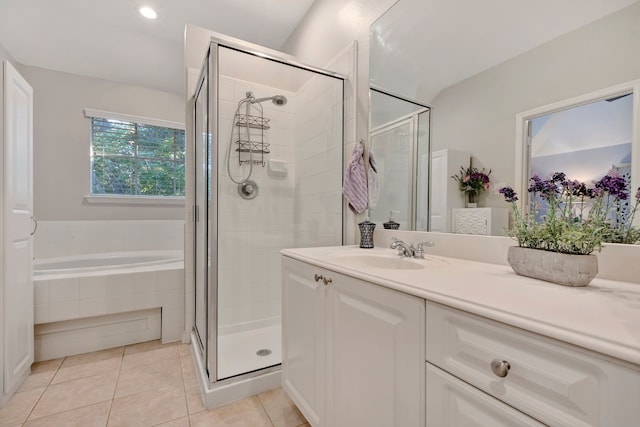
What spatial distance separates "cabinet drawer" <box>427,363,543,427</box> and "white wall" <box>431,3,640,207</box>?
0.74 metres

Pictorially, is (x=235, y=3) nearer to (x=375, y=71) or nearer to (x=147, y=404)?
(x=375, y=71)

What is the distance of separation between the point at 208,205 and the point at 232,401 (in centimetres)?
112

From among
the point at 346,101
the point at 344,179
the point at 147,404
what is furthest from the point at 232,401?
the point at 346,101

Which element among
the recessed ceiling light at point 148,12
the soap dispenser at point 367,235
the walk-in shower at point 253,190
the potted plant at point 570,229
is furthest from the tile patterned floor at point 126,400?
the recessed ceiling light at point 148,12

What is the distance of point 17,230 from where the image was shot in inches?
65.7

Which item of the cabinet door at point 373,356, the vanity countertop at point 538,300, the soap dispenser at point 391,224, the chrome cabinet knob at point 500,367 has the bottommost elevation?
the cabinet door at point 373,356

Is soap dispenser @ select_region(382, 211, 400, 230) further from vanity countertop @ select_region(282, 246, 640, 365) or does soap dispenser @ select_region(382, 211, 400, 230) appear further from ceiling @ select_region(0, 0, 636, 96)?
ceiling @ select_region(0, 0, 636, 96)

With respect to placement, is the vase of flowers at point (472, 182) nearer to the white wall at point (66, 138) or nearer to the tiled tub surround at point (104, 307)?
the tiled tub surround at point (104, 307)

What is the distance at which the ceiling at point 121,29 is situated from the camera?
91.9 inches

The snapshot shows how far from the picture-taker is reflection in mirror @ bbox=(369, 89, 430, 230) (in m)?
1.48

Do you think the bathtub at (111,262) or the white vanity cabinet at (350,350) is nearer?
the white vanity cabinet at (350,350)

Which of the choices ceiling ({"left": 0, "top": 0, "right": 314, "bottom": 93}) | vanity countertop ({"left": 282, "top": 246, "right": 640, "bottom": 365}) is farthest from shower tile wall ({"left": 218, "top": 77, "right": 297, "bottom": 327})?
vanity countertop ({"left": 282, "top": 246, "right": 640, "bottom": 365})

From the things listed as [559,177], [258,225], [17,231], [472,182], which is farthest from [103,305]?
[559,177]

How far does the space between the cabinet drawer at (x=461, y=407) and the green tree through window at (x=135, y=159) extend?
151 inches
